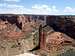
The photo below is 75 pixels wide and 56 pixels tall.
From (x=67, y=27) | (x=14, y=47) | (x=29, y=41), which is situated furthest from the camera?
(x=67, y=27)

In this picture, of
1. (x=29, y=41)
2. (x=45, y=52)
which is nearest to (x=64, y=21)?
(x=29, y=41)

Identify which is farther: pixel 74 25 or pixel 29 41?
pixel 74 25

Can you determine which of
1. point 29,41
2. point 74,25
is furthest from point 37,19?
point 29,41

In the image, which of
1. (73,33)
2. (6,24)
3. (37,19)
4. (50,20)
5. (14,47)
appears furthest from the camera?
(37,19)

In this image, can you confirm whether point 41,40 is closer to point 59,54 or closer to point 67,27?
point 59,54

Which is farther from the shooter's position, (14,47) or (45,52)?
(14,47)

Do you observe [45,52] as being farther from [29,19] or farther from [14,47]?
[29,19]

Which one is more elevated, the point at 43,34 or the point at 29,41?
the point at 43,34

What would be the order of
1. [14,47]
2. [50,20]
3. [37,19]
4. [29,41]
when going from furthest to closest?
1. [37,19]
2. [50,20]
3. [29,41]
4. [14,47]

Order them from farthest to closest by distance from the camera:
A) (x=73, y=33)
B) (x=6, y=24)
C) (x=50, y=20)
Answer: (x=6, y=24) < (x=50, y=20) < (x=73, y=33)
